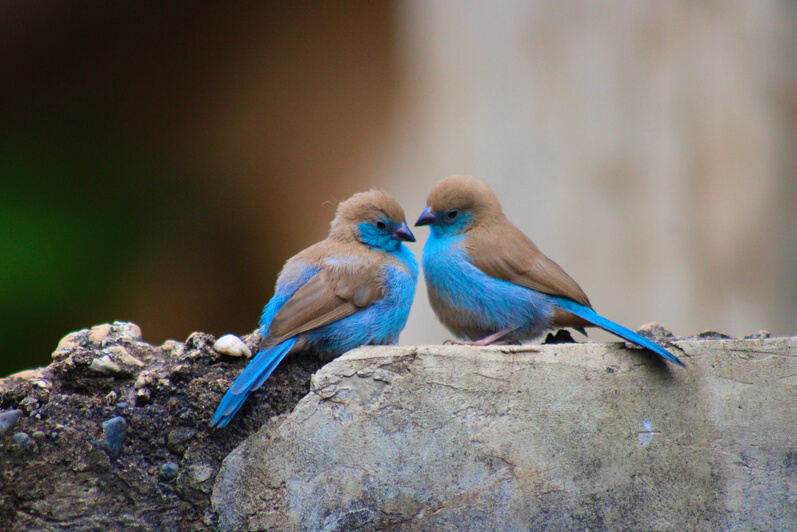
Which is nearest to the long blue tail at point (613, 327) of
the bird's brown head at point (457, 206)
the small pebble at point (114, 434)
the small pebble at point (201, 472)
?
the bird's brown head at point (457, 206)

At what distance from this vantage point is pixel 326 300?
2.91m

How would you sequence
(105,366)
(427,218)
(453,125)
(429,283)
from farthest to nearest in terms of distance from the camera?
→ 1. (453,125)
2. (427,218)
3. (429,283)
4. (105,366)

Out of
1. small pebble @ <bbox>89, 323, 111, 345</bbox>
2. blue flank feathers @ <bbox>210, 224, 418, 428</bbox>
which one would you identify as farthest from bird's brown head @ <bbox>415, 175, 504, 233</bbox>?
small pebble @ <bbox>89, 323, 111, 345</bbox>

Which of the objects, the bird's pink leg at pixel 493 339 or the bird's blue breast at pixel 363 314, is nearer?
the bird's blue breast at pixel 363 314

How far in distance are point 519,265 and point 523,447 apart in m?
0.91

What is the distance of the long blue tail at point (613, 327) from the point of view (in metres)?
2.55

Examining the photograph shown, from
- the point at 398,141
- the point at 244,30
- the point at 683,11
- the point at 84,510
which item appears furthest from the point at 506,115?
the point at 84,510

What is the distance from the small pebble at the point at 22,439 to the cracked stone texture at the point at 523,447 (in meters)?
0.61

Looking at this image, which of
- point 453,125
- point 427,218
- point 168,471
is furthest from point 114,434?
point 453,125

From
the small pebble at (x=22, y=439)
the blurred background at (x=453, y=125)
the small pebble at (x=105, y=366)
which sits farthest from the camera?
the blurred background at (x=453, y=125)

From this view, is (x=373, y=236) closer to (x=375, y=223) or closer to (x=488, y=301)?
(x=375, y=223)

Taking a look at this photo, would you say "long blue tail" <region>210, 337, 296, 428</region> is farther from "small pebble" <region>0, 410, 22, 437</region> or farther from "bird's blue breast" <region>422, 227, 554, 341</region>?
"bird's blue breast" <region>422, 227, 554, 341</region>

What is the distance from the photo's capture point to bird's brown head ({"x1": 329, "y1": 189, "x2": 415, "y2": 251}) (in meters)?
3.33

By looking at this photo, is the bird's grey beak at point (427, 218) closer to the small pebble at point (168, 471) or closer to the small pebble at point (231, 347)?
the small pebble at point (231, 347)
